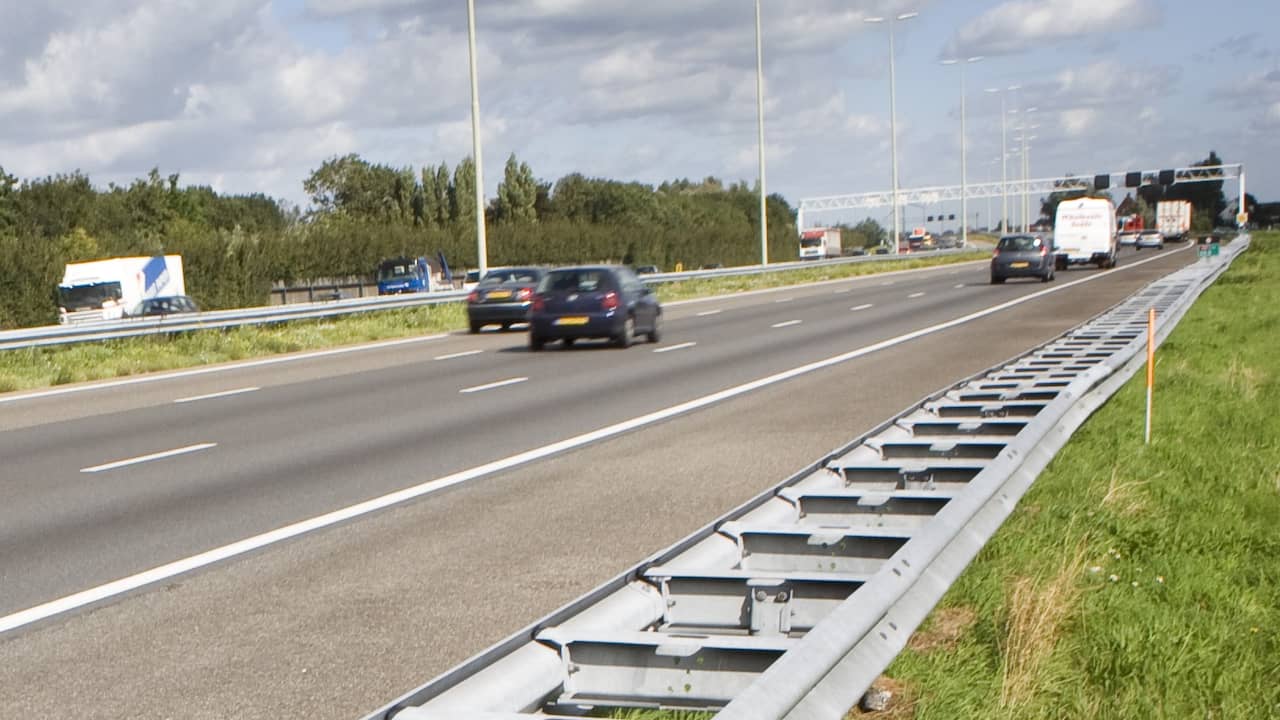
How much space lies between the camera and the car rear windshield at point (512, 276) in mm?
32938

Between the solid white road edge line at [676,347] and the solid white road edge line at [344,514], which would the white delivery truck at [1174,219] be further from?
the solid white road edge line at [344,514]

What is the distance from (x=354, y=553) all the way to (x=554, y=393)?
9236 mm

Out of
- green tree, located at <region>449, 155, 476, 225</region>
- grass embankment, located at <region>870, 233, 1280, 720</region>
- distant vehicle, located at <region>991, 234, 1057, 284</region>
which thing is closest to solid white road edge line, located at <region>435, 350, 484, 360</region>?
grass embankment, located at <region>870, 233, 1280, 720</region>

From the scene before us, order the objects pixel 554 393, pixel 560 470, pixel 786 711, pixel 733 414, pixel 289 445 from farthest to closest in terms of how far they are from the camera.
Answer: pixel 554 393, pixel 733 414, pixel 289 445, pixel 560 470, pixel 786 711

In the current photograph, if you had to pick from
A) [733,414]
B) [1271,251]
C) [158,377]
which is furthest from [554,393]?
[1271,251]

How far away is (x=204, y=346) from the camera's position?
27.0 m

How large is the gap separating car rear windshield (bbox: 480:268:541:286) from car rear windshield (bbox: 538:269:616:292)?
6.62m

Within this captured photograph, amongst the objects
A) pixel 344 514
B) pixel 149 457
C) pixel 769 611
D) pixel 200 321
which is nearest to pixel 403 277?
pixel 200 321

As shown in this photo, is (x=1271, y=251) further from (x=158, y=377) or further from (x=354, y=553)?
(x=354, y=553)

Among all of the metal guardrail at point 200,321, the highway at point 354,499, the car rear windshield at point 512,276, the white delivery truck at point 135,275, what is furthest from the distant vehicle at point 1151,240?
the highway at point 354,499

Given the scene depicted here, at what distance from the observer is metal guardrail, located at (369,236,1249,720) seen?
11.6 ft

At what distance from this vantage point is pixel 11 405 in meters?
18.6

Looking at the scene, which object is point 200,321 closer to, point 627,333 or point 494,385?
point 627,333

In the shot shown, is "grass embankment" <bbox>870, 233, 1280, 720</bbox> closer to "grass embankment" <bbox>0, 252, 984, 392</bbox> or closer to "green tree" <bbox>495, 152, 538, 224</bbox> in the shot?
"grass embankment" <bbox>0, 252, 984, 392</bbox>
